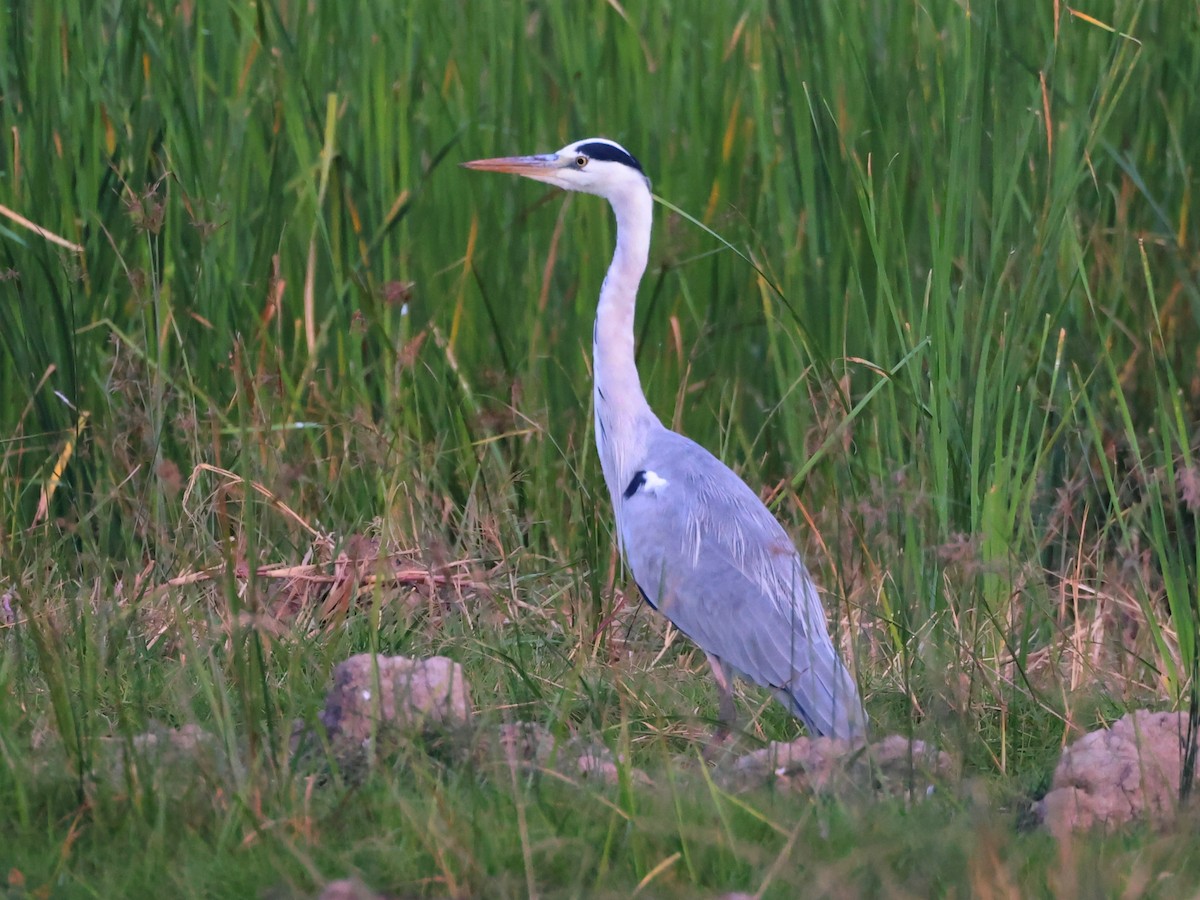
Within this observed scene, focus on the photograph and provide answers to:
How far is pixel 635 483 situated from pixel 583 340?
0.76 meters

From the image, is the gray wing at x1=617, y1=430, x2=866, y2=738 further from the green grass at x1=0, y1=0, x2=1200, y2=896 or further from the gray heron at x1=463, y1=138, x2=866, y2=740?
the green grass at x1=0, y1=0, x2=1200, y2=896

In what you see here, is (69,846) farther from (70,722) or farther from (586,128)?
(586,128)

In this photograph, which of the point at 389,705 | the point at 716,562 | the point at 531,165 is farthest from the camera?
the point at 531,165

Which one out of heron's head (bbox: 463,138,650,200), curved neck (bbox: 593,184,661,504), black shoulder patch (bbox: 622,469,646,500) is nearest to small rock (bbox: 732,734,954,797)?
black shoulder patch (bbox: 622,469,646,500)

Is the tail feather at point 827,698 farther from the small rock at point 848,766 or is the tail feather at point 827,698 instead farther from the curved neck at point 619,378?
the curved neck at point 619,378

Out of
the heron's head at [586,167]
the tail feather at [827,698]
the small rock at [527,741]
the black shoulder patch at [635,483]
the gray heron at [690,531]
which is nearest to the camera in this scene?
the small rock at [527,741]

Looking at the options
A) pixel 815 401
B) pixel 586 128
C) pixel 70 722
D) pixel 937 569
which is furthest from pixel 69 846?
pixel 586 128

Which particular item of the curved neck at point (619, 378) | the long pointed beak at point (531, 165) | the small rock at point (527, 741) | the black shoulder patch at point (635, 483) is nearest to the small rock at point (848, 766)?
the small rock at point (527, 741)

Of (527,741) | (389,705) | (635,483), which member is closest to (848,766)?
(527,741)

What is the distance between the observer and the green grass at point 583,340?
11.4 ft

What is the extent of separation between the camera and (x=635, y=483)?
4.07 meters

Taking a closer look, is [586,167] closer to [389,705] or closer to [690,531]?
[690,531]

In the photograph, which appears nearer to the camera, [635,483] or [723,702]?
[723,702]

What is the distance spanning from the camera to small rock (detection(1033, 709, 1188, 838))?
263 cm
